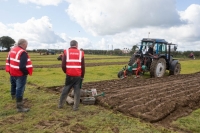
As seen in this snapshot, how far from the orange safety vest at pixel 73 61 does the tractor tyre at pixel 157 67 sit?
7075 mm

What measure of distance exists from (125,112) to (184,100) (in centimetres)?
211

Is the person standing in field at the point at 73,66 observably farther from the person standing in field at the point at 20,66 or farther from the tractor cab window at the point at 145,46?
the tractor cab window at the point at 145,46

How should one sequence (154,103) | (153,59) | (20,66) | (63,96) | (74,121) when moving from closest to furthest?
(74,121) < (20,66) < (63,96) < (154,103) < (153,59)

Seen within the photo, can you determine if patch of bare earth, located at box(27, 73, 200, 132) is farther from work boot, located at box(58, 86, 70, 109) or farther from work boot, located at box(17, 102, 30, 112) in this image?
work boot, located at box(17, 102, 30, 112)

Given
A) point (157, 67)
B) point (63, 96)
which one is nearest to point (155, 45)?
point (157, 67)

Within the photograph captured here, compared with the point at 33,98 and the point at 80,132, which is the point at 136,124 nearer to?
the point at 80,132

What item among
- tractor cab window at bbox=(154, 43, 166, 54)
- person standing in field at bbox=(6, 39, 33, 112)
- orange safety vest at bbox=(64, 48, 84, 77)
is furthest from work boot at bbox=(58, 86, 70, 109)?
tractor cab window at bbox=(154, 43, 166, 54)

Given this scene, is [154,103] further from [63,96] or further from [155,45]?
[155,45]

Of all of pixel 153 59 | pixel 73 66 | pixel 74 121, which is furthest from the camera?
pixel 153 59

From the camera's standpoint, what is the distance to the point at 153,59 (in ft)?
41.5

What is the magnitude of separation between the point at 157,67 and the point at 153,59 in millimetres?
490

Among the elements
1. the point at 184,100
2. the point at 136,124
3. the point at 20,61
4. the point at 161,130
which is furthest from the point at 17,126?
the point at 184,100

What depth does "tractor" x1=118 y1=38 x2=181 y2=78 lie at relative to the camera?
489 inches

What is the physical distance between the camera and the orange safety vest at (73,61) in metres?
6.02
